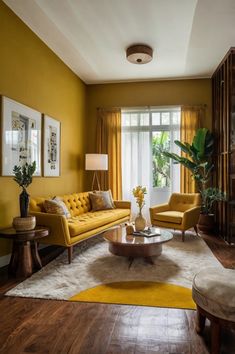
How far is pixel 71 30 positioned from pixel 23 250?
3.29 meters

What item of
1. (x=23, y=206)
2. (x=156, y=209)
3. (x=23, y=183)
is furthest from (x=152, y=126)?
(x=23, y=206)

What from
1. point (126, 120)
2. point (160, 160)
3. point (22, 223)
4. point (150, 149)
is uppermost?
point (126, 120)

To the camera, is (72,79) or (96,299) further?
(72,79)

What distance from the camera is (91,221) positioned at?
4117 millimetres

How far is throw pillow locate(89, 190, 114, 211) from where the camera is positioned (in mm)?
5355

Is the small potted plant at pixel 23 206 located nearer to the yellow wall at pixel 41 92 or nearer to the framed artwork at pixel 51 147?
the yellow wall at pixel 41 92

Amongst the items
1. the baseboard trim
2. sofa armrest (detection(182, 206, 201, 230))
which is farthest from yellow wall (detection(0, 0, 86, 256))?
sofa armrest (detection(182, 206, 201, 230))

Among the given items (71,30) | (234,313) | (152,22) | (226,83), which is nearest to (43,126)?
(71,30)

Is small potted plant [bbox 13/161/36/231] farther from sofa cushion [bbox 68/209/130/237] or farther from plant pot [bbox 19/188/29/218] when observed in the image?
sofa cushion [bbox 68/209/130/237]

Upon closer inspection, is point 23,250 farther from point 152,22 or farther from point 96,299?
point 152,22

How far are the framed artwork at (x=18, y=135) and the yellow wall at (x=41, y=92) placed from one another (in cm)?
13

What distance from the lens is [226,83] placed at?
4.85m

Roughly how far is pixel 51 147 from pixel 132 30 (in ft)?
7.74

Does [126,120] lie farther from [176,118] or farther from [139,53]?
[139,53]
